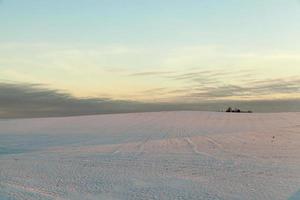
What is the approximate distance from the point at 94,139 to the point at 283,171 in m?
12.0

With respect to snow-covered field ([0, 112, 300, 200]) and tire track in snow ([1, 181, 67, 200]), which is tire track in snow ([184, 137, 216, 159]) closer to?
snow-covered field ([0, 112, 300, 200])

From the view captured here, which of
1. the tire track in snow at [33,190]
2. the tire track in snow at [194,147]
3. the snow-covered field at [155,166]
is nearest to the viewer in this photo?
the tire track in snow at [33,190]

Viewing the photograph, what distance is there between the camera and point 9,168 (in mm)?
13555

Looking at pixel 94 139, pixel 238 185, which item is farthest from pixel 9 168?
pixel 94 139

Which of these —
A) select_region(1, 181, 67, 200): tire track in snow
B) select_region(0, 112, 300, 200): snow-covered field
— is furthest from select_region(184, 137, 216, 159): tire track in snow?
select_region(1, 181, 67, 200): tire track in snow

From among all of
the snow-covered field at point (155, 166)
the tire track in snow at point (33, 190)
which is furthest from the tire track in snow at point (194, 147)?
the tire track in snow at point (33, 190)

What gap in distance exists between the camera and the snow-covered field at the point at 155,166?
10.3 metres

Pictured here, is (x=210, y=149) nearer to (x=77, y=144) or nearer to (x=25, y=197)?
(x=77, y=144)

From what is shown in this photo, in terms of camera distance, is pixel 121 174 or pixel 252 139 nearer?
pixel 121 174

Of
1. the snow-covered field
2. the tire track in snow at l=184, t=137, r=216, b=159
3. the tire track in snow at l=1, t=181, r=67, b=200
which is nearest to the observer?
the tire track in snow at l=1, t=181, r=67, b=200

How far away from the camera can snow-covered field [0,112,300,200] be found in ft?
33.8

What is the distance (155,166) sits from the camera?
45.5 feet

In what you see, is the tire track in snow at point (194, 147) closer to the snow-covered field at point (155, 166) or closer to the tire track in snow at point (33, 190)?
the snow-covered field at point (155, 166)

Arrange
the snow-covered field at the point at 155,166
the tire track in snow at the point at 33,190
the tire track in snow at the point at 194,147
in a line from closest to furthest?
the tire track in snow at the point at 33,190 → the snow-covered field at the point at 155,166 → the tire track in snow at the point at 194,147
